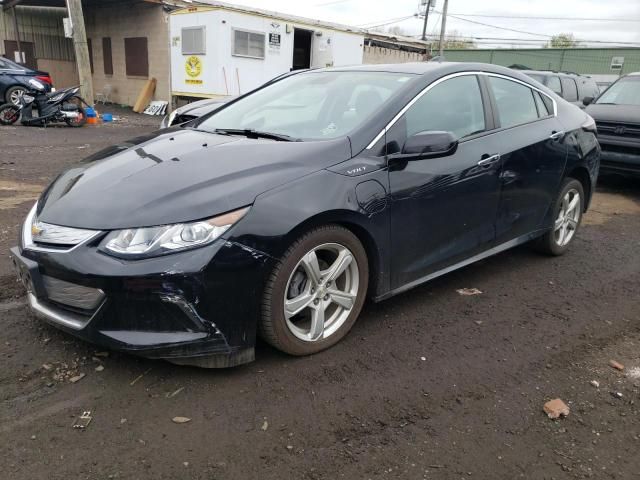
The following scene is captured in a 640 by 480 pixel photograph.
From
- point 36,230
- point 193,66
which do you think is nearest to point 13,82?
point 193,66

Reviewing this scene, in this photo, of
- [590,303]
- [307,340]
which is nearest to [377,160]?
[307,340]

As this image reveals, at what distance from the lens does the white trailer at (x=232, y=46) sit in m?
15.2

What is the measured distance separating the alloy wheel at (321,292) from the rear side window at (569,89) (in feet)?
36.6

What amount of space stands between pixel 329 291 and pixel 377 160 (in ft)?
2.63

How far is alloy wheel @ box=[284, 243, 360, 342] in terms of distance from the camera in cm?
286

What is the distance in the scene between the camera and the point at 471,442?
2.42 meters

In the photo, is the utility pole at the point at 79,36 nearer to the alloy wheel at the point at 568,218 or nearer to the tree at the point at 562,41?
the alloy wheel at the point at 568,218

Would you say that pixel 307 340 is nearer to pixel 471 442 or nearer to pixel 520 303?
pixel 471 442

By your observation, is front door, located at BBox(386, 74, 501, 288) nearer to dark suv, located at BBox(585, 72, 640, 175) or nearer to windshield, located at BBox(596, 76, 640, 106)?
dark suv, located at BBox(585, 72, 640, 175)

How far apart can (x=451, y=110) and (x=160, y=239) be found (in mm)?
2200

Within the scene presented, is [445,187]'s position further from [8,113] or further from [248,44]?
[248,44]

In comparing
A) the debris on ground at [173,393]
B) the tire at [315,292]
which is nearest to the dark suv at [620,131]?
the tire at [315,292]

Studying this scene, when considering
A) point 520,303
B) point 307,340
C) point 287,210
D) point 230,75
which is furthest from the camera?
point 230,75

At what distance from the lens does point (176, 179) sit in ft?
9.03
